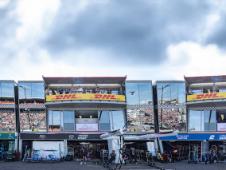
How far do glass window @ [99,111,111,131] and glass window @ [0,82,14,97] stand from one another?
11.0 meters

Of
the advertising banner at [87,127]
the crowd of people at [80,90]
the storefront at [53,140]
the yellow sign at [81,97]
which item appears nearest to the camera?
the storefront at [53,140]

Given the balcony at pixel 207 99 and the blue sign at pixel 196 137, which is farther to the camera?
the balcony at pixel 207 99

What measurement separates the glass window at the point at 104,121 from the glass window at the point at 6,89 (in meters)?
11.0

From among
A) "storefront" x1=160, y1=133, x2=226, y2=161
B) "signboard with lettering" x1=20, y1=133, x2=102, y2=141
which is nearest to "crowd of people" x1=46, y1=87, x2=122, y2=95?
"signboard with lettering" x1=20, y1=133, x2=102, y2=141

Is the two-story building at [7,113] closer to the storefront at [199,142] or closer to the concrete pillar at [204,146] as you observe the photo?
the storefront at [199,142]

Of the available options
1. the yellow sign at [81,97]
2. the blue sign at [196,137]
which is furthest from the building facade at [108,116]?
the blue sign at [196,137]

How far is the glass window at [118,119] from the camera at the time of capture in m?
52.5

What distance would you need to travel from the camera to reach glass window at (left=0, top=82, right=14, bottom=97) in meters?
51.8

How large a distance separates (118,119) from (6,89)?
1394cm

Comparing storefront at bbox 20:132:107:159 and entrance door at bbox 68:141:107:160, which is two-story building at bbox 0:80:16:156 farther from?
entrance door at bbox 68:141:107:160

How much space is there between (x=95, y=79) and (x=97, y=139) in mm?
7992

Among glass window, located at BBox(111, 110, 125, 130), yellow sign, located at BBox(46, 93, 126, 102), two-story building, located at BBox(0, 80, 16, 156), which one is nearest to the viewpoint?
two-story building, located at BBox(0, 80, 16, 156)

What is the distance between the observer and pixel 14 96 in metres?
52.4

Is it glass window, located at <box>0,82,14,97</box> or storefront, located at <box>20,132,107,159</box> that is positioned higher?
glass window, located at <box>0,82,14,97</box>
